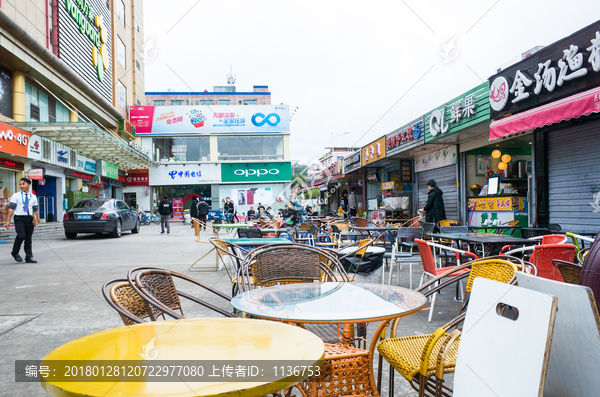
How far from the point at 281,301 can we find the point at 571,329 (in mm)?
1226

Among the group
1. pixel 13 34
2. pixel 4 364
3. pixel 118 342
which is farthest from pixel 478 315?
pixel 13 34

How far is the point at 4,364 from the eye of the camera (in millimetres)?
2670

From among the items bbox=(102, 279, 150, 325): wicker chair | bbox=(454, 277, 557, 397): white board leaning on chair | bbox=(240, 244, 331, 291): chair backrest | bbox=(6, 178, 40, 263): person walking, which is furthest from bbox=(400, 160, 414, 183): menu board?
bbox=(454, 277, 557, 397): white board leaning on chair

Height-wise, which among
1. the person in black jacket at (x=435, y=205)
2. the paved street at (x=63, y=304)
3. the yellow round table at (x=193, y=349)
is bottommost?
the paved street at (x=63, y=304)

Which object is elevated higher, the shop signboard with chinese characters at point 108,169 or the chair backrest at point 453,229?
the shop signboard with chinese characters at point 108,169

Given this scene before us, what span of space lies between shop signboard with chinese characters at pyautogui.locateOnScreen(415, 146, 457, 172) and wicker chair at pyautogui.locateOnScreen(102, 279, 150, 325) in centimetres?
1045

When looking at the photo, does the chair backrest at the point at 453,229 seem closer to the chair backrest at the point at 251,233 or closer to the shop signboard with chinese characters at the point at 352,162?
the chair backrest at the point at 251,233

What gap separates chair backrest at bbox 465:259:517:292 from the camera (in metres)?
2.14

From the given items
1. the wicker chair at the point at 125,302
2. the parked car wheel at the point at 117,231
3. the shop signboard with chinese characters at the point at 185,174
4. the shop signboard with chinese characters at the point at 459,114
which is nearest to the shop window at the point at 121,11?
the shop signboard with chinese characters at the point at 185,174

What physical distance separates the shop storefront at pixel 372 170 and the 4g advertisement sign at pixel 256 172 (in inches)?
402

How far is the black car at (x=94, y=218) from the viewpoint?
39.9 ft

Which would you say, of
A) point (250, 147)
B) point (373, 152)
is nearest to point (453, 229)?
point (373, 152)

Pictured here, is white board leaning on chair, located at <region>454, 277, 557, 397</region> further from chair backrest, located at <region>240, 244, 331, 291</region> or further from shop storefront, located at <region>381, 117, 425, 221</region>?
shop storefront, located at <region>381, 117, 425, 221</region>

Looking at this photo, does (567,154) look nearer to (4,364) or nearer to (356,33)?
(356,33)
